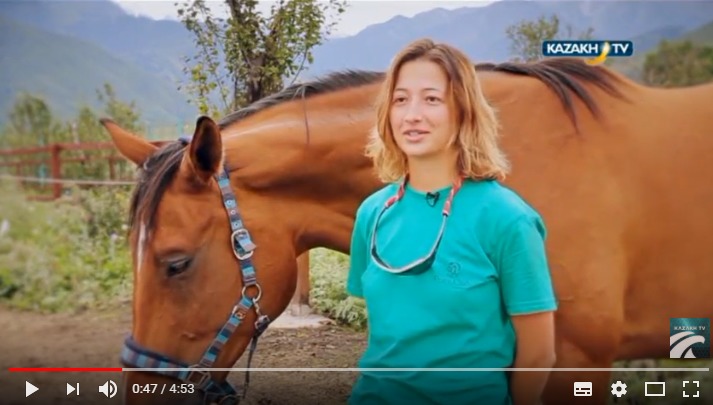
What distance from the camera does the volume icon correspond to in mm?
2061

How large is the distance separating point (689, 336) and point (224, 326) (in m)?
1.43

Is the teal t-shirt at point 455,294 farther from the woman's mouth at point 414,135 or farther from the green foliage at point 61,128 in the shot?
the green foliage at point 61,128

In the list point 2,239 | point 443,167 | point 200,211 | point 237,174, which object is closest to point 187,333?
point 200,211

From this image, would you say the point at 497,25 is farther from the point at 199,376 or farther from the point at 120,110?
the point at 199,376

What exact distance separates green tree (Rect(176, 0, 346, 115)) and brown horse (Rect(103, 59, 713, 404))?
0.18 m

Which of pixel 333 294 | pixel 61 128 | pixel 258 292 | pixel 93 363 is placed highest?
pixel 61 128

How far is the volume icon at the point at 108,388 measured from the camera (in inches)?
81.1

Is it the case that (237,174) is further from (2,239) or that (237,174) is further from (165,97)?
(2,239)

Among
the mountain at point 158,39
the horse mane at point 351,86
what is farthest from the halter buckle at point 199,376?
the mountain at point 158,39

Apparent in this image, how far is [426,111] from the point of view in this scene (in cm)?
115

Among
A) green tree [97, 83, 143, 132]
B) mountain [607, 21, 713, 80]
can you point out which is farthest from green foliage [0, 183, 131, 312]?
mountain [607, 21, 713, 80]

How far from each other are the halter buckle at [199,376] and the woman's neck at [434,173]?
941 millimetres
